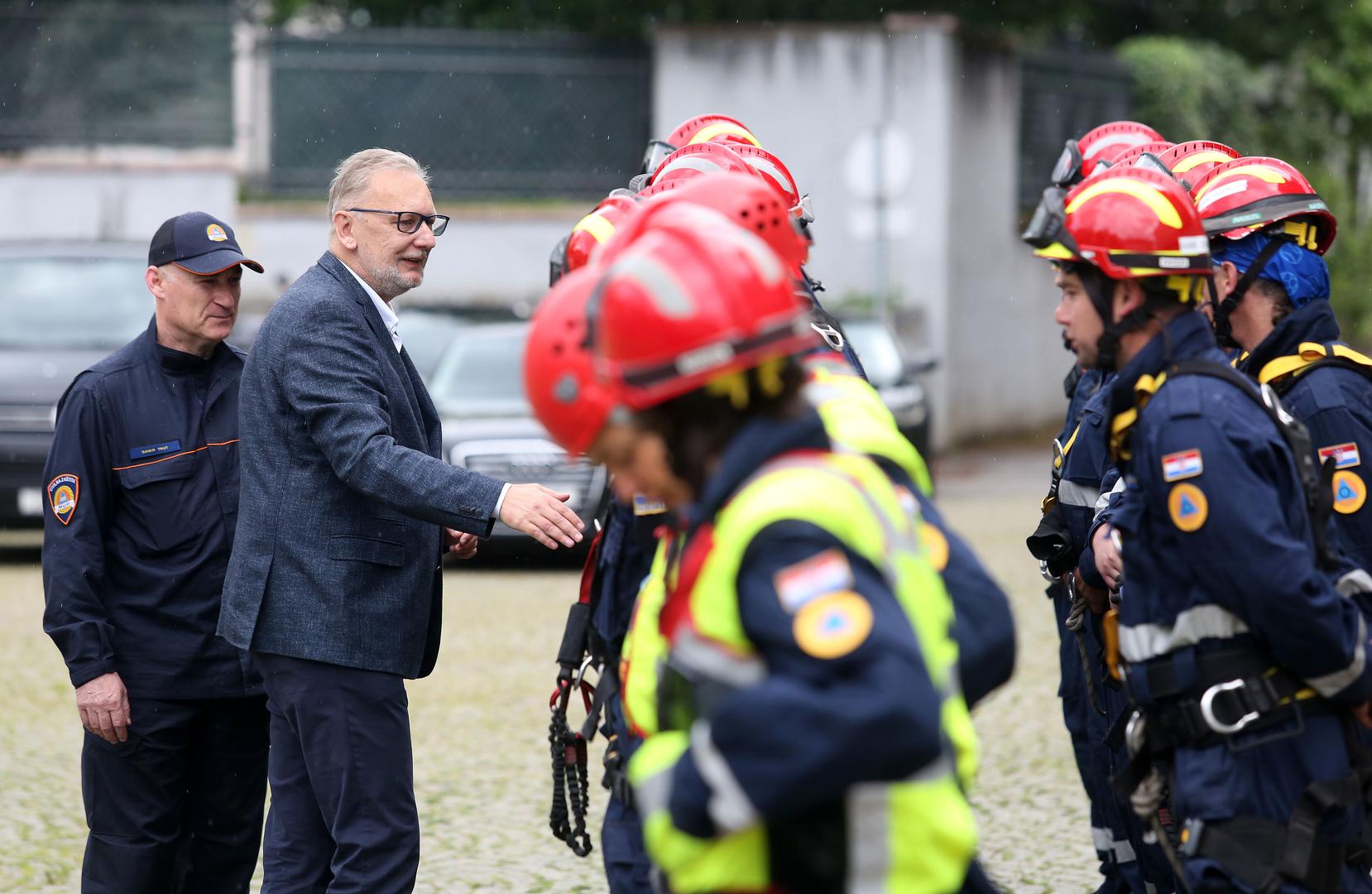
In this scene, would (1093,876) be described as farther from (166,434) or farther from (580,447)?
(580,447)

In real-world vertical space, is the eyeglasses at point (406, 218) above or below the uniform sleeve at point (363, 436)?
above

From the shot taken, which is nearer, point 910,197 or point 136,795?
point 136,795

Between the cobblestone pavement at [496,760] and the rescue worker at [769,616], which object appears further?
the cobblestone pavement at [496,760]

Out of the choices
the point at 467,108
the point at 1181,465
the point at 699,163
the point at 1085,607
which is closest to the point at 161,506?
the point at 699,163

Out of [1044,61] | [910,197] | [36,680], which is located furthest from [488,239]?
[36,680]

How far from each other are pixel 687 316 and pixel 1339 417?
2.36 m

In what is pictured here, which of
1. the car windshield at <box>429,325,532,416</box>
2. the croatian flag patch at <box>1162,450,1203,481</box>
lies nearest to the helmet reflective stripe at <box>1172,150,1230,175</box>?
the croatian flag patch at <box>1162,450,1203,481</box>

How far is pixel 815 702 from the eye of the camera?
233cm

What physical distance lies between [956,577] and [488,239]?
18.1 m

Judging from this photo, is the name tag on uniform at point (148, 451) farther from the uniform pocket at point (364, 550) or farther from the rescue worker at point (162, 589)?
the uniform pocket at point (364, 550)

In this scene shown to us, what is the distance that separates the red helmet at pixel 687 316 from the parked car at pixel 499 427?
8916 millimetres

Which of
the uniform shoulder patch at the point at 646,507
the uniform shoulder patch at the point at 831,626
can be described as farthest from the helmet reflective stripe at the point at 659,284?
the uniform shoulder patch at the point at 646,507

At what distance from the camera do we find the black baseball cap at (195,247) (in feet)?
17.0

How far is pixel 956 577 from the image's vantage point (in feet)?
10.1
